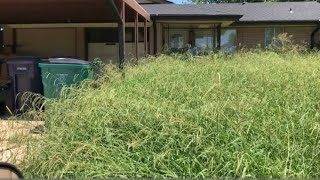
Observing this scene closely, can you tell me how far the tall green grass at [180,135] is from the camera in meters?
3.41

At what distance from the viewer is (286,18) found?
18406 mm

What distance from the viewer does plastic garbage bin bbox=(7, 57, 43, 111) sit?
8.22 metres

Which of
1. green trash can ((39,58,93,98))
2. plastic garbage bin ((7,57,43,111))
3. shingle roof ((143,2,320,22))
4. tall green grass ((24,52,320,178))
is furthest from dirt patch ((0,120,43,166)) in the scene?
shingle roof ((143,2,320,22))

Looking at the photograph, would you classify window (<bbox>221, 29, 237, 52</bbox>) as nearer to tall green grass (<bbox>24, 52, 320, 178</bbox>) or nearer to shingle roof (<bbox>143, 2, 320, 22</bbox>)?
shingle roof (<bbox>143, 2, 320, 22</bbox>)

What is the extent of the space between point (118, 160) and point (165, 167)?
1.41 ft

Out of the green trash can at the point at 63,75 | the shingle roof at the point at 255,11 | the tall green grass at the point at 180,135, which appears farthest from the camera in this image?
the shingle roof at the point at 255,11

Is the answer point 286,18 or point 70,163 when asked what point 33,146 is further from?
point 286,18

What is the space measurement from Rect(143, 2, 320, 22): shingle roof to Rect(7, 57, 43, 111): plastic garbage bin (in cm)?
820

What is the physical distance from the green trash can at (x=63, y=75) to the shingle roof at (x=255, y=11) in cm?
865

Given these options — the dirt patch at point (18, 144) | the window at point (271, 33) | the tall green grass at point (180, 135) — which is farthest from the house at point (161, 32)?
the dirt patch at point (18, 144)

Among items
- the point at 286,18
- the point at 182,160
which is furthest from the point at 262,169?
the point at 286,18

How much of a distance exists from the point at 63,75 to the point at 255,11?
14.6 m

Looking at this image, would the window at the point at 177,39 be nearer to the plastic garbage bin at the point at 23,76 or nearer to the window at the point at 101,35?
the window at the point at 101,35

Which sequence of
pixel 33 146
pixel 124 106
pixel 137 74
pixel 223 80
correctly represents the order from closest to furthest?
pixel 33 146, pixel 124 106, pixel 223 80, pixel 137 74
